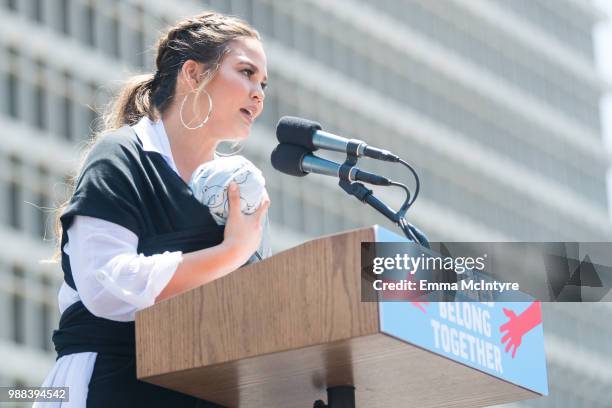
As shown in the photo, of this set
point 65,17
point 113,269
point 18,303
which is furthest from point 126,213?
point 65,17

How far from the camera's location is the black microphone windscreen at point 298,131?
182 inches

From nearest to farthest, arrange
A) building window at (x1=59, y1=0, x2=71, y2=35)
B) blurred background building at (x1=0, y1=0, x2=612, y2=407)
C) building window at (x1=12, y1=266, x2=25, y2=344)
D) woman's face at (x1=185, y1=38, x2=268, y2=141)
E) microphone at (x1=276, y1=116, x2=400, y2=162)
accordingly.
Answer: microphone at (x1=276, y1=116, x2=400, y2=162)
woman's face at (x1=185, y1=38, x2=268, y2=141)
building window at (x1=12, y1=266, x2=25, y2=344)
blurred background building at (x1=0, y1=0, x2=612, y2=407)
building window at (x1=59, y1=0, x2=71, y2=35)

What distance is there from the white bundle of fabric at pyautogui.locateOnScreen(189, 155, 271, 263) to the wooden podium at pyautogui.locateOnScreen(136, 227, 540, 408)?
0.52m

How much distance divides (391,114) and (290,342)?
4514cm

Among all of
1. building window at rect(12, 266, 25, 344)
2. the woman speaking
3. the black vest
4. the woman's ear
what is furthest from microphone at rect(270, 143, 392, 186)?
building window at rect(12, 266, 25, 344)

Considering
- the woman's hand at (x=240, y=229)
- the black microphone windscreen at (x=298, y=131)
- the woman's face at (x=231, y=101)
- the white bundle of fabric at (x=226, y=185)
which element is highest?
the woman's face at (x=231, y=101)

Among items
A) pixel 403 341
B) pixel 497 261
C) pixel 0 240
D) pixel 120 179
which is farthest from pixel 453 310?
pixel 0 240

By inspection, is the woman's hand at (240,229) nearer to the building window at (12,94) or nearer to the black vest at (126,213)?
the black vest at (126,213)

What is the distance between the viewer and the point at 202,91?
191 inches

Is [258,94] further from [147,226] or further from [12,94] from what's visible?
[12,94]

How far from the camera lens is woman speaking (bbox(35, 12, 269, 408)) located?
13.9 ft

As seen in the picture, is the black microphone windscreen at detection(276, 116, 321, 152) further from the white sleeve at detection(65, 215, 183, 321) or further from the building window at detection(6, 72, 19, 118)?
the building window at detection(6, 72, 19, 118)

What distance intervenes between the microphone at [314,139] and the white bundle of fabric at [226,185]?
0.83ft

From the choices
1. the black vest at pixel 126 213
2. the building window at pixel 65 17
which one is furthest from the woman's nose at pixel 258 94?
the building window at pixel 65 17
